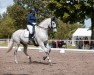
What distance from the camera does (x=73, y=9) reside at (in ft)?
156

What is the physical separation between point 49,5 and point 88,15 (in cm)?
562

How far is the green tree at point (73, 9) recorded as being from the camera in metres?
47.3

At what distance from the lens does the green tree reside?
155 feet

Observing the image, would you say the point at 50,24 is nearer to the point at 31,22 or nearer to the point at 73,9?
the point at 31,22

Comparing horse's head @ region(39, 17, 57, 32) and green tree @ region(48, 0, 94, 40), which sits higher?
green tree @ region(48, 0, 94, 40)

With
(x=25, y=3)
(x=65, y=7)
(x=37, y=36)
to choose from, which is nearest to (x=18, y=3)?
(x=25, y=3)

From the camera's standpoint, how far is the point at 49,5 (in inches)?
1943

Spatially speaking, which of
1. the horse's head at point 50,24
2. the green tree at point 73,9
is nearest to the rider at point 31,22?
the horse's head at point 50,24

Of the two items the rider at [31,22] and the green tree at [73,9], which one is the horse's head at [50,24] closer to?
the rider at [31,22]

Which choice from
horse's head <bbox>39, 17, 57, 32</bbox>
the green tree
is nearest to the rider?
horse's head <bbox>39, 17, 57, 32</bbox>

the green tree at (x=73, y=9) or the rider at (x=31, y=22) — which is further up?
the green tree at (x=73, y=9)

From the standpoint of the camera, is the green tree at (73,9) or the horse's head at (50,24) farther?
the green tree at (73,9)

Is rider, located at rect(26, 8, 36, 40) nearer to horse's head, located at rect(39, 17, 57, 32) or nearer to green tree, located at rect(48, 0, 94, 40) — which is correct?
horse's head, located at rect(39, 17, 57, 32)

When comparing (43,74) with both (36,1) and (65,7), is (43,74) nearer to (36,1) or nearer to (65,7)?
(65,7)
